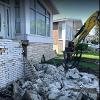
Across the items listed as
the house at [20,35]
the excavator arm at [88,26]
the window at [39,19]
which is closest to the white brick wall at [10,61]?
the house at [20,35]

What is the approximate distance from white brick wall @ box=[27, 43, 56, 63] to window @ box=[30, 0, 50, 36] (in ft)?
2.39

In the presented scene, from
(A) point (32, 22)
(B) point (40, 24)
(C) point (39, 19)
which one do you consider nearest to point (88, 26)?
(A) point (32, 22)

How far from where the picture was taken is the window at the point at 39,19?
12487mm

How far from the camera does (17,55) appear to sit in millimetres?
9820

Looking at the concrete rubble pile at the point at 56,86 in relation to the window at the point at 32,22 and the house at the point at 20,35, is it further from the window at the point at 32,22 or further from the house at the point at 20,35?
the window at the point at 32,22

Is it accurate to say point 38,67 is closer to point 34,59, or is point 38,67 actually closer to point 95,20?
point 34,59

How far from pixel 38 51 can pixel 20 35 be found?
182 cm

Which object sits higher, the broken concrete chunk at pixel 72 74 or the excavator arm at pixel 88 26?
the excavator arm at pixel 88 26

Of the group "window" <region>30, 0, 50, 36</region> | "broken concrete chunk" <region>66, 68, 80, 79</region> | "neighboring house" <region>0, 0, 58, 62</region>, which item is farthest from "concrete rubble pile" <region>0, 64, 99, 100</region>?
"window" <region>30, 0, 50, 36</region>

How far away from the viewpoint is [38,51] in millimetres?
12930

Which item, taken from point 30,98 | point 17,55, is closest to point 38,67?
point 17,55

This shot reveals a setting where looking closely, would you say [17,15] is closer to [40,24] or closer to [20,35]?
Result: [20,35]

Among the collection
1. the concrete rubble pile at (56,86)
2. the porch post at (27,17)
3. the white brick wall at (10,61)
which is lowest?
the concrete rubble pile at (56,86)

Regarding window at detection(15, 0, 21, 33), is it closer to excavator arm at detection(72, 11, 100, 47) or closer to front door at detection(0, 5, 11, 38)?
front door at detection(0, 5, 11, 38)
